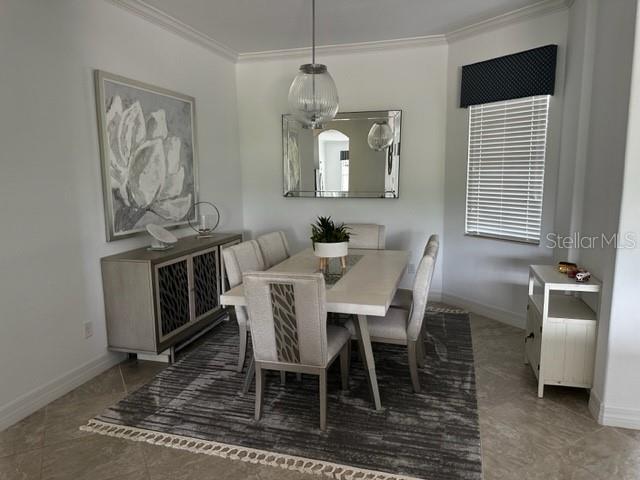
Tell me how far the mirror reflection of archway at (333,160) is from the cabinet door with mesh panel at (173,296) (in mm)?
2004

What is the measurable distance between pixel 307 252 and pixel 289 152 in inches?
67.7

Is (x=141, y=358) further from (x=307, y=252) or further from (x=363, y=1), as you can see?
(x=363, y=1)

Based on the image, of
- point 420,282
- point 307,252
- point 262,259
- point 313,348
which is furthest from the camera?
point 307,252

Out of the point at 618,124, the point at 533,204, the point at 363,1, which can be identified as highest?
the point at 363,1

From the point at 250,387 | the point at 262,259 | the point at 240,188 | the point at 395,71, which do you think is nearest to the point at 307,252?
the point at 262,259

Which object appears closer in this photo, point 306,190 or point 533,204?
point 533,204

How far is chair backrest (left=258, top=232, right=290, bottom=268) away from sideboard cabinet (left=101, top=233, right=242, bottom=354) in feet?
1.87

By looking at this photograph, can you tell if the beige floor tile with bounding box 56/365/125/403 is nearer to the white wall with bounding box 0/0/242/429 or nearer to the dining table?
the white wall with bounding box 0/0/242/429

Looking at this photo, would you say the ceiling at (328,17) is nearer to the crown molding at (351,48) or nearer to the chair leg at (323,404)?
the crown molding at (351,48)

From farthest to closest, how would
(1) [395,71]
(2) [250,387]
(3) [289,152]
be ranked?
(3) [289,152] < (1) [395,71] < (2) [250,387]

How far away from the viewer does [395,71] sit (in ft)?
14.9

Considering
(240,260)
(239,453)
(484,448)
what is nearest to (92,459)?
(239,453)

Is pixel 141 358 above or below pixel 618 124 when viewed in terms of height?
below

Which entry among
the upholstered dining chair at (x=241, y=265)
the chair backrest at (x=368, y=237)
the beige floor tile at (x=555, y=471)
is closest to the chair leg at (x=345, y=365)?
the upholstered dining chair at (x=241, y=265)
